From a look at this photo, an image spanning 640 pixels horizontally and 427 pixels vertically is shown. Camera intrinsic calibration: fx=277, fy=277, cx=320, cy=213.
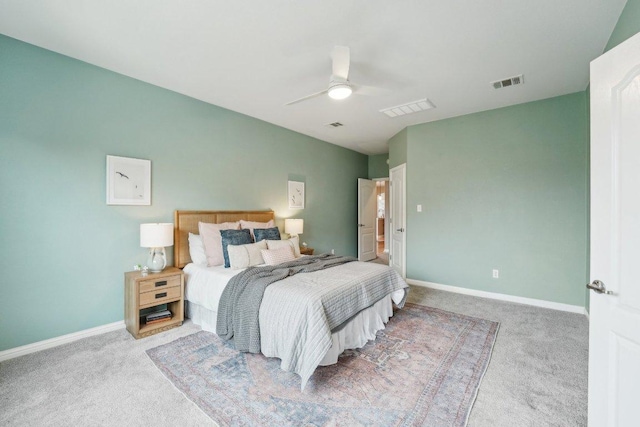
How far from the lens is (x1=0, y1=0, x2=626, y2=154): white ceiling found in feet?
6.68

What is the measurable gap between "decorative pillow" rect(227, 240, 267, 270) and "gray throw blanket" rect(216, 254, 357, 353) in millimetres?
405

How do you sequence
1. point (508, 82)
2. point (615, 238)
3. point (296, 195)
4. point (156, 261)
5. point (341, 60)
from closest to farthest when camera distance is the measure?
point (615, 238) < point (341, 60) < point (156, 261) < point (508, 82) < point (296, 195)

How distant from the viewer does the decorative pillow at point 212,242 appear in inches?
130

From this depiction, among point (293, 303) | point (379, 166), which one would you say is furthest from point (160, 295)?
point (379, 166)

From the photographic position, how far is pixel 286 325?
2.15m

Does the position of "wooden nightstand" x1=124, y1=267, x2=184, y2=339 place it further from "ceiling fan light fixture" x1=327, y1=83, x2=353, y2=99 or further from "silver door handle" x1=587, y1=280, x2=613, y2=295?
"silver door handle" x1=587, y1=280, x2=613, y2=295

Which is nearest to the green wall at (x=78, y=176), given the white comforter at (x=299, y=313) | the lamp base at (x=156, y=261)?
the lamp base at (x=156, y=261)

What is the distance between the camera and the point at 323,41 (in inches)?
94.8

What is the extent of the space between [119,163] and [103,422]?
2.37 metres

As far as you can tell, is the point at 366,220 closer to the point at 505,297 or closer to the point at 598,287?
the point at 505,297

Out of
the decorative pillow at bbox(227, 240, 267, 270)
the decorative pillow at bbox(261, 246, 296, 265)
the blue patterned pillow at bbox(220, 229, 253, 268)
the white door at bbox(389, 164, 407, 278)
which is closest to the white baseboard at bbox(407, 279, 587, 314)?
the white door at bbox(389, 164, 407, 278)

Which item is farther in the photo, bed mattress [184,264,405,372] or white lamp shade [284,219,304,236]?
white lamp shade [284,219,304,236]

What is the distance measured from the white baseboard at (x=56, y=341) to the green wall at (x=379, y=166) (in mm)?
5906

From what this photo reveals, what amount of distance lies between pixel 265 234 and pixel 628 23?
3838mm
